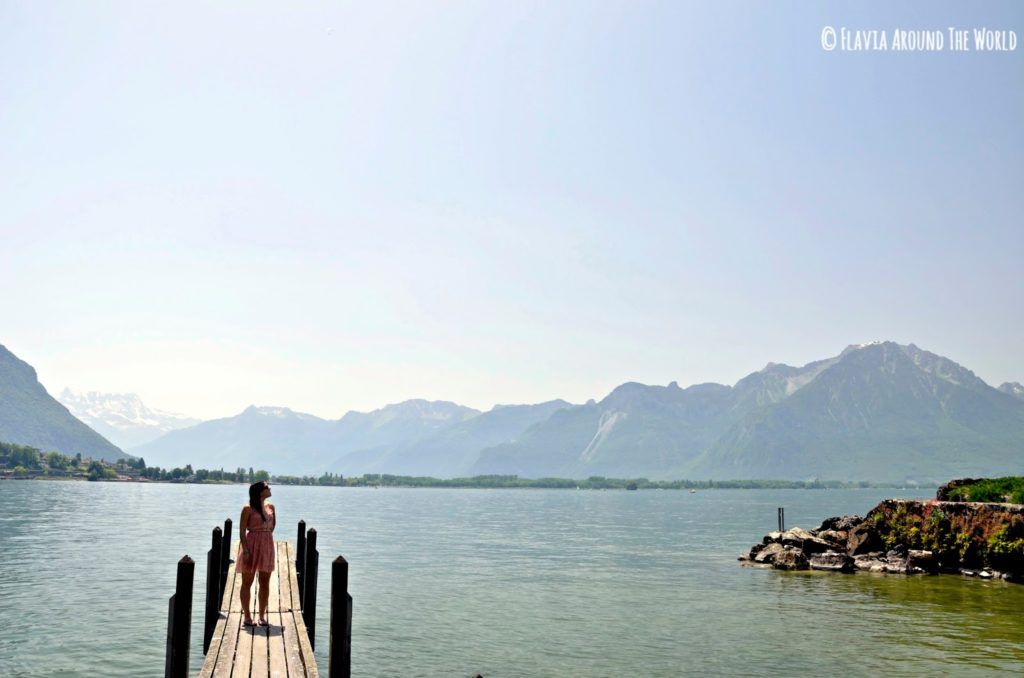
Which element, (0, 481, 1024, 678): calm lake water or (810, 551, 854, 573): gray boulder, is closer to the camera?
(0, 481, 1024, 678): calm lake water

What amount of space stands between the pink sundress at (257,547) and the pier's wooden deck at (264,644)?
1201mm

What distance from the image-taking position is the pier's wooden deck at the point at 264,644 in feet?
51.7

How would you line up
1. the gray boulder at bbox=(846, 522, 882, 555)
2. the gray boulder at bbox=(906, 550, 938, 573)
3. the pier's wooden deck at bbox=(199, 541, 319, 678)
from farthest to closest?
1. the gray boulder at bbox=(846, 522, 882, 555)
2. the gray boulder at bbox=(906, 550, 938, 573)
3. the pier's wooden deck at bbox=(199, 541, 319, 678)

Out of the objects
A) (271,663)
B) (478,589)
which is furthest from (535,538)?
(271,663)

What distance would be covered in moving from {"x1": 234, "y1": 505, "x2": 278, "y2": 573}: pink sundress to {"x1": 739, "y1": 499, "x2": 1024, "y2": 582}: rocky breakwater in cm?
4350

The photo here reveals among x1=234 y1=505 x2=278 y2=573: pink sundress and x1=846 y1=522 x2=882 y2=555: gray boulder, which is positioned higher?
x1=234 y1=505 x2=278 y2=573: pink sundress

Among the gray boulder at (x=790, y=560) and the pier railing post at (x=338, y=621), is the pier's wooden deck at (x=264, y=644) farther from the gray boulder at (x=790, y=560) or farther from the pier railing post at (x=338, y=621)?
the gray boulder at (x=790, y=560)

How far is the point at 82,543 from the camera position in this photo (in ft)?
216

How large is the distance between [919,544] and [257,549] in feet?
155

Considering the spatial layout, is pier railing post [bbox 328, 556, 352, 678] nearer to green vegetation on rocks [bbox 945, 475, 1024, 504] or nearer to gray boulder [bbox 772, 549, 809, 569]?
gray boulder [bbox 772, 549, 809, 569]

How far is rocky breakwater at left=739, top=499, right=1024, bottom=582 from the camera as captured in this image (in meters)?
46.9

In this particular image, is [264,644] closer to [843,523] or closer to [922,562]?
[922,562]

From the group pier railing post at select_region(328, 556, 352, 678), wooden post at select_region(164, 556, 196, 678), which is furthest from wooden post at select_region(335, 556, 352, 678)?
wooden post at select_region(164, 556, 196, 678)

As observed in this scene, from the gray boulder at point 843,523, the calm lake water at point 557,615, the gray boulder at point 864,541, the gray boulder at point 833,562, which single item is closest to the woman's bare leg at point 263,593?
the calm lake water at point 557,615
